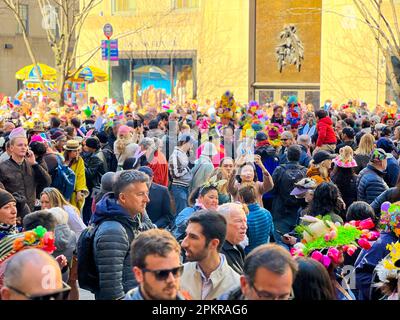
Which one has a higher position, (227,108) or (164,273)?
(227,108)

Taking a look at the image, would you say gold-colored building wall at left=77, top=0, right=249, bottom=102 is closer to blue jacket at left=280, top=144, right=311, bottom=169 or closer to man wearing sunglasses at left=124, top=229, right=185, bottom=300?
blue jacket at left=280, top=144, right=311, bottom=169

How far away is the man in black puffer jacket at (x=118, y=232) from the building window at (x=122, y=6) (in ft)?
104

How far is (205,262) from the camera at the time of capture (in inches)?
201

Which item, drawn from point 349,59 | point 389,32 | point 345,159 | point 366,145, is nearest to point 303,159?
point 366,145

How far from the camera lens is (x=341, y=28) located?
1243 inches

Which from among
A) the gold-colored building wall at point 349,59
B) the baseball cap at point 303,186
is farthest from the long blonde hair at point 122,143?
the gold-colored building wall at point 349,59

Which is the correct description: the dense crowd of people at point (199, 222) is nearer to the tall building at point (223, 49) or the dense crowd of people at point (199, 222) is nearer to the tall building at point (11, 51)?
the tall building at point (223, 49)

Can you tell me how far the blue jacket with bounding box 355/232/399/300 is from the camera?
6059 mm

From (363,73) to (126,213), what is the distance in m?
26.6

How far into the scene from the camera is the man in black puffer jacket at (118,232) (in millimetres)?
5512

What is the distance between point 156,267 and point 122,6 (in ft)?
112

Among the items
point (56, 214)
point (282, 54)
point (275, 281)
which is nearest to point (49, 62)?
point (282, 54)

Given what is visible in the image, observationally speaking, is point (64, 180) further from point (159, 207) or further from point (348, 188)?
point (348, 188)

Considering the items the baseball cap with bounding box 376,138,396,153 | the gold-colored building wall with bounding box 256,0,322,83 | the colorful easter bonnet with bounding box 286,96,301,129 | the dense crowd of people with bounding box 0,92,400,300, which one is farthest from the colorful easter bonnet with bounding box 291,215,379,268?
the gold-colored building wall with bounding box 256,0,322,83
